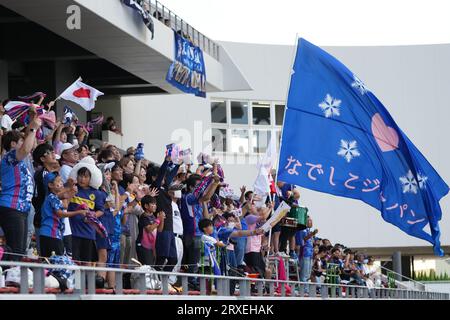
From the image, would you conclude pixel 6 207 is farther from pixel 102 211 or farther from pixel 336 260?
pixel 336 260

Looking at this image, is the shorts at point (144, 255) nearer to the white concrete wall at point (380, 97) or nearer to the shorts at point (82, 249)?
the shorts at point (82, 249)

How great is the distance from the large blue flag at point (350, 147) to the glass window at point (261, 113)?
72.7 feet

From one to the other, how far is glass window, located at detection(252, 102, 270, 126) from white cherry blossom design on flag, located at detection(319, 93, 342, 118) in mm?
22420

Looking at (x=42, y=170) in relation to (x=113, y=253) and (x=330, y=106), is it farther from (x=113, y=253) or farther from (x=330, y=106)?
(x=330, y=106)

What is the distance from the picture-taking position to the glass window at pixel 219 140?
36.9 m

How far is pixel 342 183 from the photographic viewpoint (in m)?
15.4

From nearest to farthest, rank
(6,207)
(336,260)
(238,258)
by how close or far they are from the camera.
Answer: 1. (6,207)
2. (238,258)
3. (336,260)

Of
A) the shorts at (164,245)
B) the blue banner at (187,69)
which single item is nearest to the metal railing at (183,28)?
the blue banner at (187,69)

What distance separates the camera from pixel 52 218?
37.2ft

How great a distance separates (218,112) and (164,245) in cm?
2319

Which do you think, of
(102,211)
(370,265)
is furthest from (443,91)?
(102,211)

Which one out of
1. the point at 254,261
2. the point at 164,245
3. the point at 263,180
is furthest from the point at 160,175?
the point at 263,180

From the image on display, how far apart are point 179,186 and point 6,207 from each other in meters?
4.53

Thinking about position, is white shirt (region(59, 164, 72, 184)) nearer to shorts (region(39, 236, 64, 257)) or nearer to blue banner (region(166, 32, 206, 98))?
shorts (region(39, 236, 64, 257))
